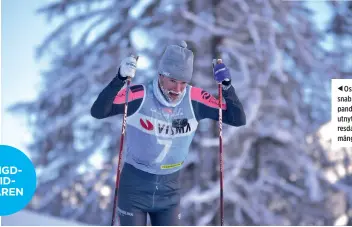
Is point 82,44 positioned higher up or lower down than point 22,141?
higher up

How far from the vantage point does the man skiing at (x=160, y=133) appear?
3053mm

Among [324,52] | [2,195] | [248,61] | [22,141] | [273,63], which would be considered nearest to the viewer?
[2,195]

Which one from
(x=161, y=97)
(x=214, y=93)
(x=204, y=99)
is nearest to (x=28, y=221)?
(x=161, y=97)

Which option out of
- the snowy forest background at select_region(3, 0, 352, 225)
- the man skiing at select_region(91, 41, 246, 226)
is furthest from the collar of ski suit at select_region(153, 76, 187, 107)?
the snowy forest background at select_region(3, 0, 352, 225)

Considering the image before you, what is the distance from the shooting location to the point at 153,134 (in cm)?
308

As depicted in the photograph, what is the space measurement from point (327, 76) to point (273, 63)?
2213mm

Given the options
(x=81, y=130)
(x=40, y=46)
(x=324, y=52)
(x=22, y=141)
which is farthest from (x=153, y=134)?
(x=22, y=141)

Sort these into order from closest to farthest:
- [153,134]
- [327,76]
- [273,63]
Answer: [153,134] → [273,63] → [327,76]

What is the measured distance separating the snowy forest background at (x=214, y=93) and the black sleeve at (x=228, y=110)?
3488 mm

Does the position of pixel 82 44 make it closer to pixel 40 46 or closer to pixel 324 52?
pixel 40 46

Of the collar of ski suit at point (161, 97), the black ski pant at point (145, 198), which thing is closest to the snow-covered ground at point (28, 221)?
the black ski pant at point (145, 198)

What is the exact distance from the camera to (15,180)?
3.62 m

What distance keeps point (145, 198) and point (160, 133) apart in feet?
1.46

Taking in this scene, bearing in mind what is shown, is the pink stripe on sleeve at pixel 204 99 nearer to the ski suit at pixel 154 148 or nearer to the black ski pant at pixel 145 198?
the ski suit at pixel 154 148
